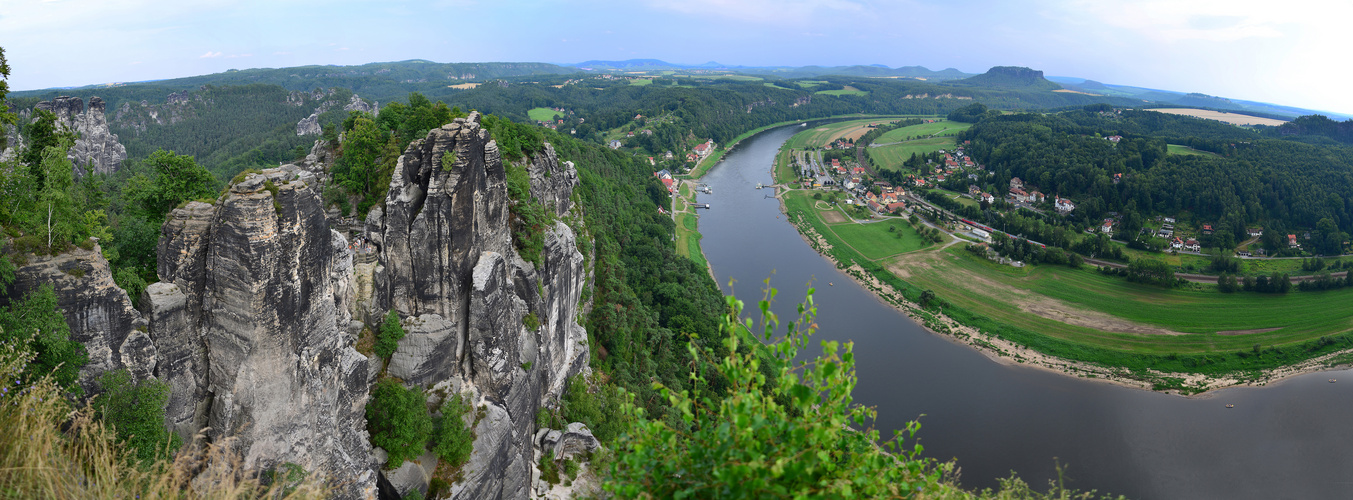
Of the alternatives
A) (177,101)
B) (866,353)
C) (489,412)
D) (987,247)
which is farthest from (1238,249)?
(177,101)

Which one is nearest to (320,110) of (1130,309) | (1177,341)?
(1130,309)

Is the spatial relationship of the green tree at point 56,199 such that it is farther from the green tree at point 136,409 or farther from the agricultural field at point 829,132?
the agricultural field at point 829,132

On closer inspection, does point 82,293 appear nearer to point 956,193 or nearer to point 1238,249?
point 1238,249

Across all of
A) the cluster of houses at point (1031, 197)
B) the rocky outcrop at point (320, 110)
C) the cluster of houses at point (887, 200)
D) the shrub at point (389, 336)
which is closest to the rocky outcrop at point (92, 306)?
the shrub at point (389, 336)

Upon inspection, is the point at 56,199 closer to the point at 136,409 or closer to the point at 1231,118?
the point at 136,409

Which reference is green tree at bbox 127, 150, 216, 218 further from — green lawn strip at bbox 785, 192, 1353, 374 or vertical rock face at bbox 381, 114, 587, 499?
green lawn strip at bbox 785, 192, 1353, 374
